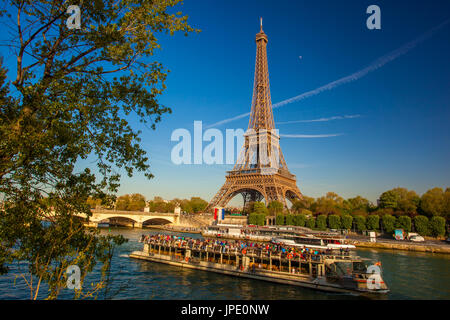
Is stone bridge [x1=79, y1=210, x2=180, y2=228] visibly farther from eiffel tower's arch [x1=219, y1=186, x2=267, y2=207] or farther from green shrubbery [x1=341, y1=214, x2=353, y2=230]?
green shrubbery [x1=341, y1=214, x2=353, y2=230]

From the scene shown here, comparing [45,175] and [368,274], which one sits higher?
[45,175]

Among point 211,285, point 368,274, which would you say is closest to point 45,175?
point 211,285

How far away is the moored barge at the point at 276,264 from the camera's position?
2050 cm

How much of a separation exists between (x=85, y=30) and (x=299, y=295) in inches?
777

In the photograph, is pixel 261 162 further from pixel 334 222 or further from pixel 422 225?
pixel 422 225

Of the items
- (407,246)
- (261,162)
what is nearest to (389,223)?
(407,246)

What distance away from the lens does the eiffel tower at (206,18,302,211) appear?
74.9 metres

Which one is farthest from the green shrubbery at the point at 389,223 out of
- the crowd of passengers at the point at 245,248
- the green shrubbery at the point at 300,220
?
the crowd of passengers at the point at 245,248

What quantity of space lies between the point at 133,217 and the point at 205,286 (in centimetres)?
5940

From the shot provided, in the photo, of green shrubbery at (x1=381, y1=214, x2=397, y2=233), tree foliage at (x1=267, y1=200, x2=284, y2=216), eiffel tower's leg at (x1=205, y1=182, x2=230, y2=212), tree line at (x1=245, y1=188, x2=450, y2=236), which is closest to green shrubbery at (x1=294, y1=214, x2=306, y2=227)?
tree line at (x1=245, y1=188, x2=450, y2=236)

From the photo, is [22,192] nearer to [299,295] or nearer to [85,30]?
[85,30]

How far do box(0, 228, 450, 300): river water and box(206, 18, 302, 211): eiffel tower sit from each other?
1811 inches

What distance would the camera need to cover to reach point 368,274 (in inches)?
798
